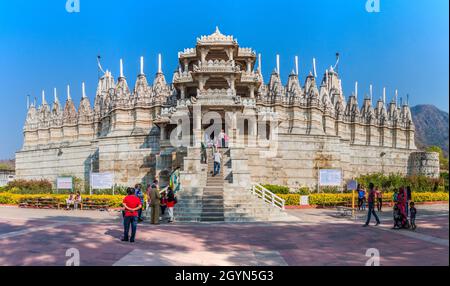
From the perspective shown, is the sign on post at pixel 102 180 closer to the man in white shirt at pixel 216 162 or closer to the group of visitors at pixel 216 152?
the group of visitors at pixel 216 152

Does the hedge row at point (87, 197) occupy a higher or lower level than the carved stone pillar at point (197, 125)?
lower

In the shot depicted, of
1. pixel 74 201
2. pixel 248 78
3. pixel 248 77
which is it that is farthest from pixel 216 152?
pixel 248 77

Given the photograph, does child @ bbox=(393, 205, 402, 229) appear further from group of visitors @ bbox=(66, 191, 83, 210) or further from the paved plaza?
group of visitors @ bbox=(66, 191, 83, 210)

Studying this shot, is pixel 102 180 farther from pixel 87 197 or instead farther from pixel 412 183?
pixel 412 183

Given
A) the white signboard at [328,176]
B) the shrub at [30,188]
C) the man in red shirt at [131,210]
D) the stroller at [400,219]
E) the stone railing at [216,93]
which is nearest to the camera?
the man in red shirt at [131,210]

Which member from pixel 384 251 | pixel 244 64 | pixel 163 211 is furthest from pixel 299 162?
pixel 384 251

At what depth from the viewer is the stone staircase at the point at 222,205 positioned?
1927 cm

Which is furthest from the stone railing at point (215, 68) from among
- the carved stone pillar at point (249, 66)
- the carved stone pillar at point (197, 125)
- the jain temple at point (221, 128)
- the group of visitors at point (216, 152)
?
the group of visitors at point (216, 152)

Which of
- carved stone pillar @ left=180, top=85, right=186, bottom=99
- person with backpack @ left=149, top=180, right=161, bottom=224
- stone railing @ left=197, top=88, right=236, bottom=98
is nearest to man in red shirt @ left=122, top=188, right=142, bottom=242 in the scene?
person with backpack @ left=149, top=180, right=161, bottom=224

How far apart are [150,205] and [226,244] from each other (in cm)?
590

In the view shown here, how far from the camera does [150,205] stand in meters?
17.4

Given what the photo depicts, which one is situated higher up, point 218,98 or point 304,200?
point 218,98

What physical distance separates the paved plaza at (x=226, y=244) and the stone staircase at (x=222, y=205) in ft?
4.78
